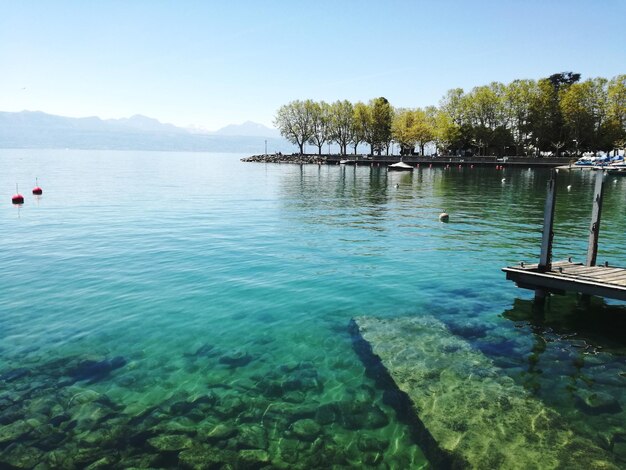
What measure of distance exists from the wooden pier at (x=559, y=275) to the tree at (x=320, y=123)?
14836 centimetres

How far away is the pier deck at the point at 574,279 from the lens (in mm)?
13141

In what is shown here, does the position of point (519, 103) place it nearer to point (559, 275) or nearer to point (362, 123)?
point (362, 123)

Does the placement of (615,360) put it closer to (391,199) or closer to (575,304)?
(575,304)

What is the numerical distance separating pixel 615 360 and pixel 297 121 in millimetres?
160638

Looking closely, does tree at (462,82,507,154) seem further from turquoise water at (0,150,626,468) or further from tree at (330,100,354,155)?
turquoise water at (0,150,626,468)

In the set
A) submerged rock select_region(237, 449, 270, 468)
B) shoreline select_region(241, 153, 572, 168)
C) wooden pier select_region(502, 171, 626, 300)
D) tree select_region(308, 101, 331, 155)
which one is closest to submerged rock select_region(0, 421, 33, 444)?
submerged rock select_region(237, 449, 270, 468)

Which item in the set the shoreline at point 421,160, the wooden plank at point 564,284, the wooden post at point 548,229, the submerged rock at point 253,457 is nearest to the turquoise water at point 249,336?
the submerged rock at point 253,457

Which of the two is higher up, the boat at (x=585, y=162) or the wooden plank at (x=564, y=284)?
the boat at (x=585, y=162)

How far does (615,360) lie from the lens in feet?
37.8

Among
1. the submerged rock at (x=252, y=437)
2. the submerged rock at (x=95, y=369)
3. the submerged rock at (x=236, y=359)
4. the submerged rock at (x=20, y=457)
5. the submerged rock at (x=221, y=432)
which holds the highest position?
the submerged rock at (x=95, y=369)

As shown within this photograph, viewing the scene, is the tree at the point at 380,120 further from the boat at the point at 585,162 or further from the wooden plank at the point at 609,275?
the wooden plank at the point at 609,275

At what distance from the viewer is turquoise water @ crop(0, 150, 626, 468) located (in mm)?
8359

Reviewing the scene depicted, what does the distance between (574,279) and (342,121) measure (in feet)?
490

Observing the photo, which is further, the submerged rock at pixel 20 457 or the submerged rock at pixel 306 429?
the submerged rock at pixel 306 429
